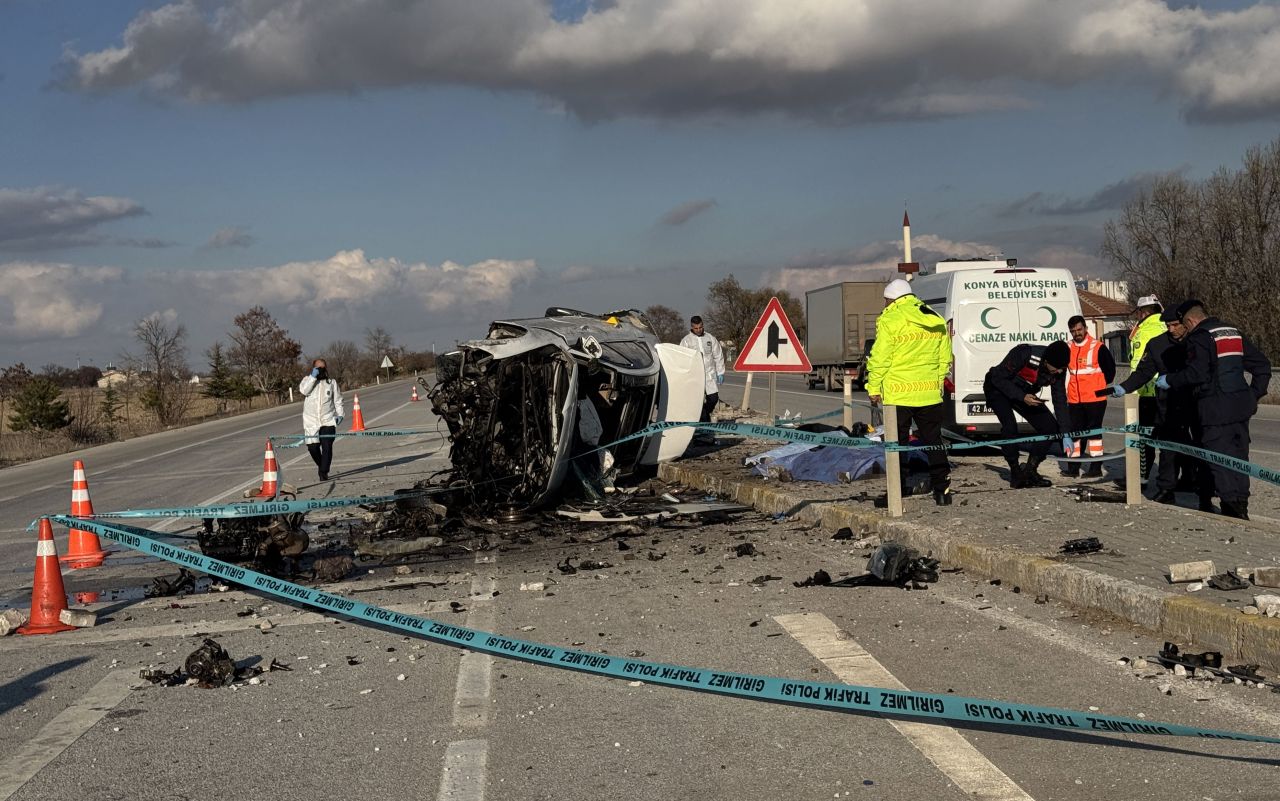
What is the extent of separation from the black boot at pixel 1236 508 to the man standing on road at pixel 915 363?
2.11 metres

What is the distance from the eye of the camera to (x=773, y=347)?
51.5 ft

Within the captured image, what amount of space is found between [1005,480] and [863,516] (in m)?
2.75

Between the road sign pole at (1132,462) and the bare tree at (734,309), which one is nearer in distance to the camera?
the road sign pole at (1132,462)

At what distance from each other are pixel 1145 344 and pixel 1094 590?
5.56 metres

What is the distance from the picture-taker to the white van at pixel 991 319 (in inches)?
572

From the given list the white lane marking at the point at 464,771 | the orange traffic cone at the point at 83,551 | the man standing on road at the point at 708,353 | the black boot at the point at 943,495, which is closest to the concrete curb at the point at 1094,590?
the black boot at the point at 943,495

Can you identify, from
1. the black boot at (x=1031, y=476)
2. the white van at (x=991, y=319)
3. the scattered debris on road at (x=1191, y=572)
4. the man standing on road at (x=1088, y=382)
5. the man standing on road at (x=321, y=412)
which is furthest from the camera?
the man standing on road at (x=321, y=412)

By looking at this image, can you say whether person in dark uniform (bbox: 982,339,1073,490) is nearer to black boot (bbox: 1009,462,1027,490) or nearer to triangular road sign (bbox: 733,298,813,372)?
black boot (bbox: 1009,462,1027,490)

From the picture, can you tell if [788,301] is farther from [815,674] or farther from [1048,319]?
[815,674]

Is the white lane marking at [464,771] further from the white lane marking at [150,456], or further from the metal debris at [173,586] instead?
the white lane marking at [150,456]

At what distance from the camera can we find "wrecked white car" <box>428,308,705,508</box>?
446 inches

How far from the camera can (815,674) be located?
540cm

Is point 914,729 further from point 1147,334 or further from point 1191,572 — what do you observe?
point 1147,334

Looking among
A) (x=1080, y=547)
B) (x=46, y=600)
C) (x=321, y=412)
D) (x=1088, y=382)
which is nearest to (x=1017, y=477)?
(x=1088, y=382)
